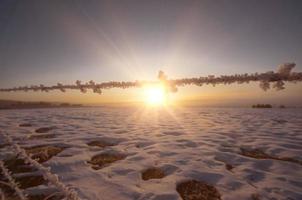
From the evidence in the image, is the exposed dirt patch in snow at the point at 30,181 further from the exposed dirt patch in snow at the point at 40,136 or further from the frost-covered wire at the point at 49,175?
the exposed dirt patch in snow at the point at 40,136

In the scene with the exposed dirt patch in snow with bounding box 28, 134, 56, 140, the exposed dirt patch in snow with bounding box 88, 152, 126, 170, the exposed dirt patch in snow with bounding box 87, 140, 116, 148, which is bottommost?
the exposed dirt patch in snow with bounding box 87, 140, 116, 148

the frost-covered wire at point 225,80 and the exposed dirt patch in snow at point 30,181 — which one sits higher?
the frost-covered wire at point 225,80

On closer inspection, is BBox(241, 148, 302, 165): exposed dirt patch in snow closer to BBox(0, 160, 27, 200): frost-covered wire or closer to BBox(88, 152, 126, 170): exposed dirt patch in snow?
BBox(88, 152, 126, 170): exposed dirt patch in snow

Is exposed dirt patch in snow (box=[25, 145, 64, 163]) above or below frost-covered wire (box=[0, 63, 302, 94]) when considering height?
below

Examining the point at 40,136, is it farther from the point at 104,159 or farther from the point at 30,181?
the point at 30,181

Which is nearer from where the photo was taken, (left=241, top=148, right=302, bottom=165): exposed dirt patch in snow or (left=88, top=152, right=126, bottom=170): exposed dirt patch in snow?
(left=88, top=152, right=126, bottom=170): exposed dirt patch in snow

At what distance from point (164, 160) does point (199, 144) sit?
1.67 meters

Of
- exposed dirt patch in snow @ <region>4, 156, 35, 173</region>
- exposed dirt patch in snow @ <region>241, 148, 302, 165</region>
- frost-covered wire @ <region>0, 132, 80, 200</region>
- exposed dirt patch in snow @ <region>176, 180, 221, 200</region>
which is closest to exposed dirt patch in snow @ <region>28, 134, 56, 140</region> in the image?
frost-covered wire @ <region>0, 132, 80, 200</region>

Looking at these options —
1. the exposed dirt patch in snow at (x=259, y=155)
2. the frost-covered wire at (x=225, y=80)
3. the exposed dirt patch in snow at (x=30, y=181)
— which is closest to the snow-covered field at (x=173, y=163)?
the exposed dirt patch in snow at (x=259, y=155)

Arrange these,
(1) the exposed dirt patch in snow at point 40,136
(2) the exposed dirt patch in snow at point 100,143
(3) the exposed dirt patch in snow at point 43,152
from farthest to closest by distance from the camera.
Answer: (1) the exposed dirt patch in snow at point 40,136 < (2) the exposed dirt patch in snow at point 100,143 < (3) the exposed dirt patch in snow at point 43,152

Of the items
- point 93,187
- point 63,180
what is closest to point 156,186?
point 93,187

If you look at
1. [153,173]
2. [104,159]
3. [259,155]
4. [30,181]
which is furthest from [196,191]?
[30,181]

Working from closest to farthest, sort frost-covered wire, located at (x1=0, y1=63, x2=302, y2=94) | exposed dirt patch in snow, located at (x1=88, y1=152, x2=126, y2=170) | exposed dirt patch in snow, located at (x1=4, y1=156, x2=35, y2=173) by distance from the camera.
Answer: frost-covered wire, located at (x1=0, y1=63, x2=302, y2=94)
exposed dirt patch in snow, located at (x1=4, y1=156, x2=35, y2=173)
exposed dirt patch in snow, located at (x1=88, y1=152, x2=126, y2=170)

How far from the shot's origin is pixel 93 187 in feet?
10.4
